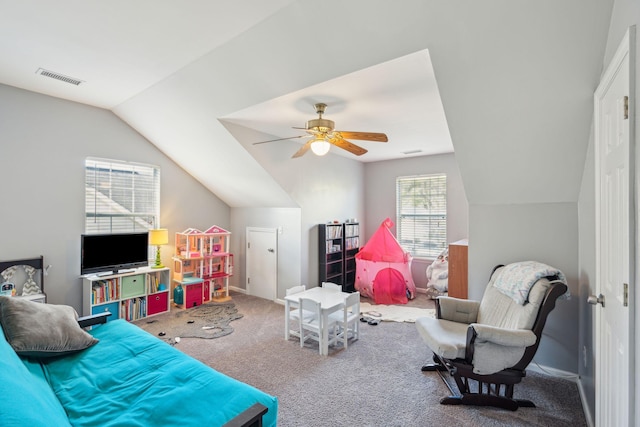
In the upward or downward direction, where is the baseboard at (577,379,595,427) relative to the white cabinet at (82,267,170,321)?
downward

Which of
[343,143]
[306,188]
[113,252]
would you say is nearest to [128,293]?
[113,252]

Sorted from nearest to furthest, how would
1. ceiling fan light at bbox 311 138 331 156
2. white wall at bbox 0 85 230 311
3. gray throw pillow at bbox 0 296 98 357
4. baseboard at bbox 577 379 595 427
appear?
gray throw pillow at bbox 0 296 98 357, baseboard at bbox 577 379 595 427, ceiling fan light at bbox 311 138 331 156, white wall at bbox 0 85 230 311

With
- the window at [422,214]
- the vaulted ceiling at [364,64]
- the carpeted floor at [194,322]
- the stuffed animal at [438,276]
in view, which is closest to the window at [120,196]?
the vaulted ceiling at [364,64]

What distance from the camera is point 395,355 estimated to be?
319 centimetres

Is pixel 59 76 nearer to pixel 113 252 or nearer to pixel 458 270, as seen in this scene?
pixel 113 252

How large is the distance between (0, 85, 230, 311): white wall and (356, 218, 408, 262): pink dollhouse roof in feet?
13.0

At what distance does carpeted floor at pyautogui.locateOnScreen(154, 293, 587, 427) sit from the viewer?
2.21 m

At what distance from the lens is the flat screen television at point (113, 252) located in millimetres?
3928

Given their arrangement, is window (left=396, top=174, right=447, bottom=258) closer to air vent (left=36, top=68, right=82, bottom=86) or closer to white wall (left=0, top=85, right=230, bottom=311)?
white wall (left=0, top=85, right=230, bottom=311)

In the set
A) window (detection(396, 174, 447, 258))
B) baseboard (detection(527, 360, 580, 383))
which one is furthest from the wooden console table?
window (detection(396, 174, 447, 258))

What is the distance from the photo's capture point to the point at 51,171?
150 inches

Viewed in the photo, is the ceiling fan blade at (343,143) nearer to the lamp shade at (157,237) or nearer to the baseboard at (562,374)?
the baseboard at (562,374)

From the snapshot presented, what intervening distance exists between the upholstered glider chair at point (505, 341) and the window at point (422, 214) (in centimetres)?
312

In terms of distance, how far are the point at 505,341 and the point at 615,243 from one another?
1.08 meters
